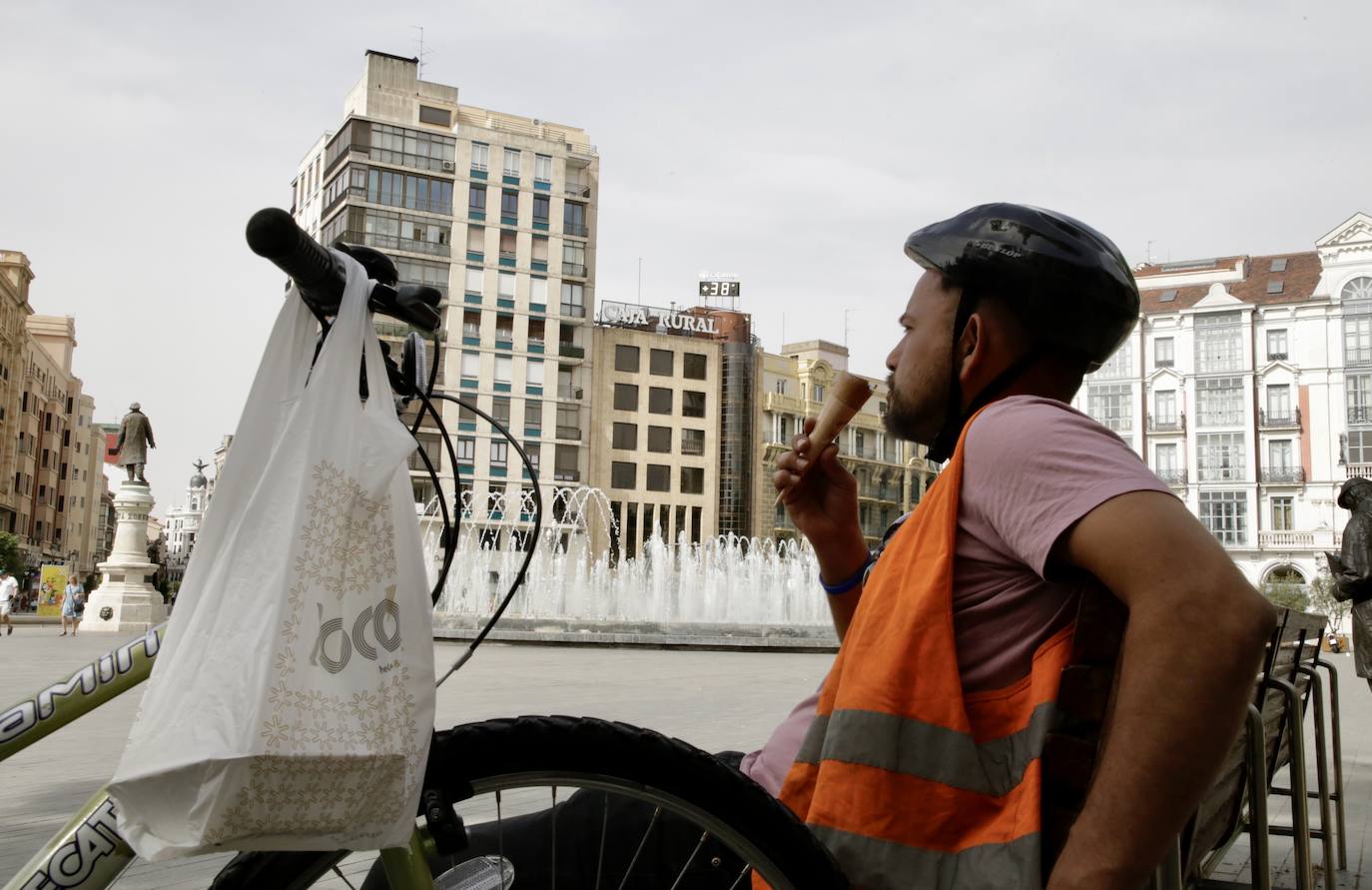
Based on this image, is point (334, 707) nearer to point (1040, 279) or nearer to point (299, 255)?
point (299, 255)

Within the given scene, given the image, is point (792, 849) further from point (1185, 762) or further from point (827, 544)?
point (827, 544)

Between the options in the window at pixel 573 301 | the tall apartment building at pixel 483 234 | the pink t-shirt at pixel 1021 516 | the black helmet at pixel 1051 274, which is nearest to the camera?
the pink t-shirt at pixel 1021 516

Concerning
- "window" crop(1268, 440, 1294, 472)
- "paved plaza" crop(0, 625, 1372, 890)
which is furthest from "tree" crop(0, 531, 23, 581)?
"window" crop(1268, 440, 1294, 472)

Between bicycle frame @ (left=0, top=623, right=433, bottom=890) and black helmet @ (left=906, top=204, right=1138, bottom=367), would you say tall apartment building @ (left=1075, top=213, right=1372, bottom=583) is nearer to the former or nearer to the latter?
black helmet @ (left=906, top=204, right=1138, bottom=367)

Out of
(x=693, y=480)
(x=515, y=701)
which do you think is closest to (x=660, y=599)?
(x=515, y=701)

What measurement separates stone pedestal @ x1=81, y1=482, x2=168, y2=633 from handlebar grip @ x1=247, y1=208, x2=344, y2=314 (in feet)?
90.0

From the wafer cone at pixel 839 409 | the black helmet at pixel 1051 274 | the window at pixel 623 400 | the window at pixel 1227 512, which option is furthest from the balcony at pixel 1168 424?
the black helmet at pixel 1051 274

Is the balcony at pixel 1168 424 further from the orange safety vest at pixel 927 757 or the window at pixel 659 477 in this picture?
the orange safety vest at pixel 927 757

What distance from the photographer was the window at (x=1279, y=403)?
6123cm

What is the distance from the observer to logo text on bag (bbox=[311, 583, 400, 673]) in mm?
1267

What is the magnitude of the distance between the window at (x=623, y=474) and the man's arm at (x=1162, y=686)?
205ft

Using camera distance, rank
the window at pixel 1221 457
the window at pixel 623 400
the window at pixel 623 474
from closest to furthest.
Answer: the window at pixel 1221 457 → the window at pixel 623 474 → the window at pixel 623 400

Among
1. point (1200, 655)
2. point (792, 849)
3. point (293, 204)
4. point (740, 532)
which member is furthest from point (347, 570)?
point (293, 204)

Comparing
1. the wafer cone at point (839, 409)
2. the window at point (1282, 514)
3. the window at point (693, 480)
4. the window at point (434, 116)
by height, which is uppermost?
the window at point (434, 116)
